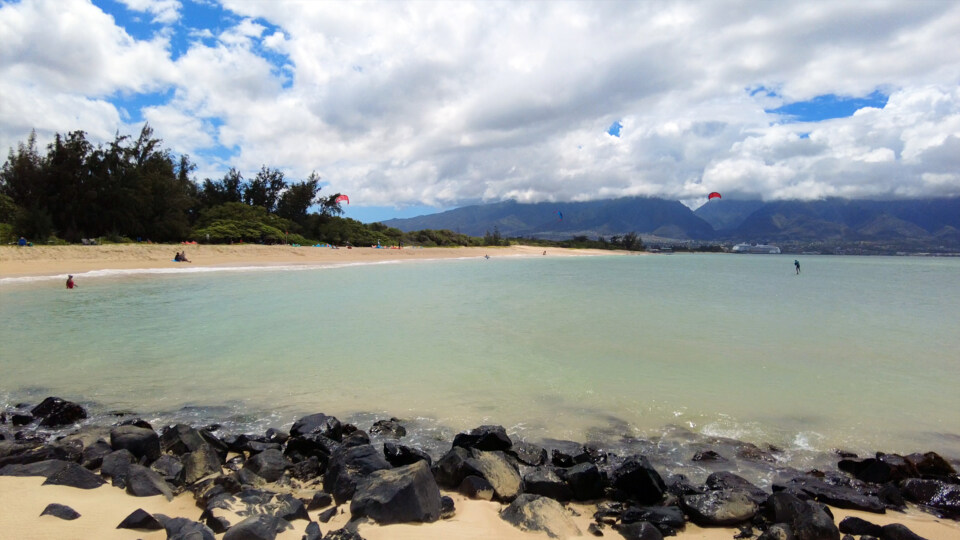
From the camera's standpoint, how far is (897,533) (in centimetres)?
375

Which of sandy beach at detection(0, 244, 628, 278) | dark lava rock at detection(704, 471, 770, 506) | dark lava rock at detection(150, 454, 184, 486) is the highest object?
sandy beach at detection(0, 244, 628, 278)

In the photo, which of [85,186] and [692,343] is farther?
[85,186]

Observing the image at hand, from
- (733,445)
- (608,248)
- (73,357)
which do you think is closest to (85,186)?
(73,357)

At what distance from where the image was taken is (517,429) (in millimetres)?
6461

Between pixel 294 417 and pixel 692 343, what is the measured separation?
9.50 m

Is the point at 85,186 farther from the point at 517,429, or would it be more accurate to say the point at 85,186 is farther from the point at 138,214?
the point at 517,429

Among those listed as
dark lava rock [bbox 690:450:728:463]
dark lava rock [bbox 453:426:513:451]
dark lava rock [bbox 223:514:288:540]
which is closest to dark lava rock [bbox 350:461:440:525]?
dark lava rock [bbox 223:514:288:540]

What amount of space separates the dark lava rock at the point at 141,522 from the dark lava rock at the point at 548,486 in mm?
3027

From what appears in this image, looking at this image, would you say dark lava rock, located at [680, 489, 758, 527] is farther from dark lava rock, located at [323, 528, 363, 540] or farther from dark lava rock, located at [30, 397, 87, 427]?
dark lava rock, located at [30, 397, 87, 427]

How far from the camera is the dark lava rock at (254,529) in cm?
342

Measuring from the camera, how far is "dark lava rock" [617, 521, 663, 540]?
149 inches

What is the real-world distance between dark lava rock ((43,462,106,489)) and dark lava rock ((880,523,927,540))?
667 centimetres

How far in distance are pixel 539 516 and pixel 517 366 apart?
5.72 metres

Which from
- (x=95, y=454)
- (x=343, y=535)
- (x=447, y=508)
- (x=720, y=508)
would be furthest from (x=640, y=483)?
(x=95, y=454)
